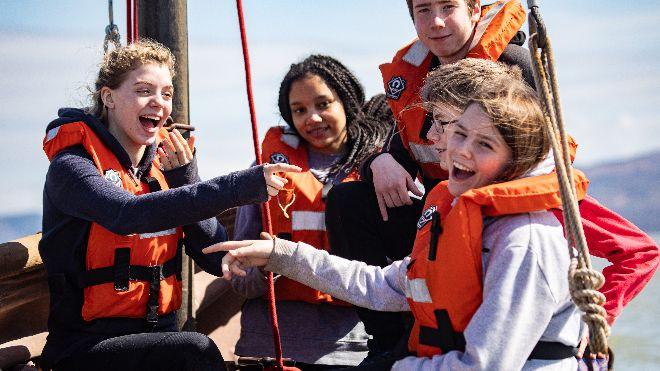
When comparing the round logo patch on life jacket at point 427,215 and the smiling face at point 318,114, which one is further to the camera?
the smiling face at point 318,114

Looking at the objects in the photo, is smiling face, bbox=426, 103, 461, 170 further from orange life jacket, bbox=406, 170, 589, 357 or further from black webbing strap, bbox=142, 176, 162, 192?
black webbing strap, bbox=142, 176, 162, 192

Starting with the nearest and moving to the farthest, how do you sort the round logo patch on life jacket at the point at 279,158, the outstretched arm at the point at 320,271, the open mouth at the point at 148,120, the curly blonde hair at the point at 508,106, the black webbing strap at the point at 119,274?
1. the curly blonde hair at the point at 508,106
2. the outstretched arm at the point at 320,271
3. the black webbing strap at the point at 119,274
4. the open mouth at the point at 148,120
5. the round logo patch on life jacket at the point at 279,158

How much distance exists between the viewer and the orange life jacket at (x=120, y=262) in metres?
2.61

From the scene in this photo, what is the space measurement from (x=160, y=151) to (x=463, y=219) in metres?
1.27

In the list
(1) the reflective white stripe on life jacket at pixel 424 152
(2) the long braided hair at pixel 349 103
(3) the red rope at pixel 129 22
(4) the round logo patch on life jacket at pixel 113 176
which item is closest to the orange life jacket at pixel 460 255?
(1) the reflective white stripe on life jacket at pixel 424 152

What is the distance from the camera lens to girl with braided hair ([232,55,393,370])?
128 inches

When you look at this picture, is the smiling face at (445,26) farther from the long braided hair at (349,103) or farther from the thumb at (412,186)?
the long braided hair at (349,103)

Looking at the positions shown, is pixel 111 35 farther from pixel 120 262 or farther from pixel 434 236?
pixel 434 236

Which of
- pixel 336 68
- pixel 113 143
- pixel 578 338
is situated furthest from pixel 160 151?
pixel 578 338

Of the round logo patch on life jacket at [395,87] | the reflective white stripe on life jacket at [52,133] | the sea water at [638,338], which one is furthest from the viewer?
the sea water at [638,338]

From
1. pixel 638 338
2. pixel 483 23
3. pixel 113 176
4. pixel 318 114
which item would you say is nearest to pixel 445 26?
pixel 483 23

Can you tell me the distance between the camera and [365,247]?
2828 mm

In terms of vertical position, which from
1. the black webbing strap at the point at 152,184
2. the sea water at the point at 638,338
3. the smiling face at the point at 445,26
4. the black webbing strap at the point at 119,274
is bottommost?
the sea water at the point at 638,338

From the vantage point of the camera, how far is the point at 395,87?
10.1 feet
